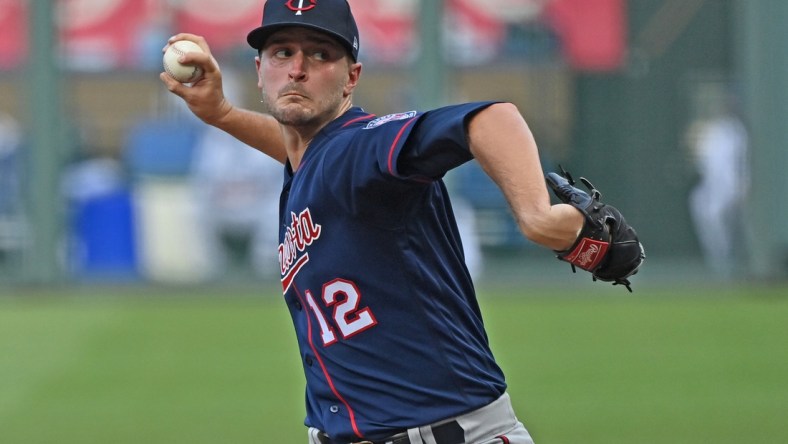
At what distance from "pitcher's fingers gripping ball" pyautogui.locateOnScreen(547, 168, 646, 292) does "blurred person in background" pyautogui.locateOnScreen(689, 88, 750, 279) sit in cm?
1208

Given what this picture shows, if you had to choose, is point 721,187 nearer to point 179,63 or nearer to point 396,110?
point 396,110

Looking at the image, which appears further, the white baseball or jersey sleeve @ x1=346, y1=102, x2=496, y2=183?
the white baseball

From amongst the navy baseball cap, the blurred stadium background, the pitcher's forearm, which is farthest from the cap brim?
the blurred stadium background

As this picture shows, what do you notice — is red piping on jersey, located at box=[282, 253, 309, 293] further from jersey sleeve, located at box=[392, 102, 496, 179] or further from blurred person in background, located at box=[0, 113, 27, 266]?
blurred person in background, located at box=[0, 113, 27, 266]

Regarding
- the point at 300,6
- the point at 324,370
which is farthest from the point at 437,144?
the point at 324,370

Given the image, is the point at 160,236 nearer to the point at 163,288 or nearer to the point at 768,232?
the point at 163,288

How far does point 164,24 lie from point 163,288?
287cm

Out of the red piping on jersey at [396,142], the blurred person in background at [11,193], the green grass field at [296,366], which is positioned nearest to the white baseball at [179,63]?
the red piping on jersey at [396,142]

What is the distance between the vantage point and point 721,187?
15133 mm

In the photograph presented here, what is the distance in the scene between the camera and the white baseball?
13.3ft

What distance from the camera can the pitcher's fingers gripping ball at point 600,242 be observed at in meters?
3.03

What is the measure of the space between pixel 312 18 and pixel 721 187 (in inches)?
481

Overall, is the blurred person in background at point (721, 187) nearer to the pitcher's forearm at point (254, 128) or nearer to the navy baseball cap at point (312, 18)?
the pitcher's forearm at point (254, 128)

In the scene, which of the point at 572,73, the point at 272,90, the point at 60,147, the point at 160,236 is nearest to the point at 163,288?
the point at 160,236
